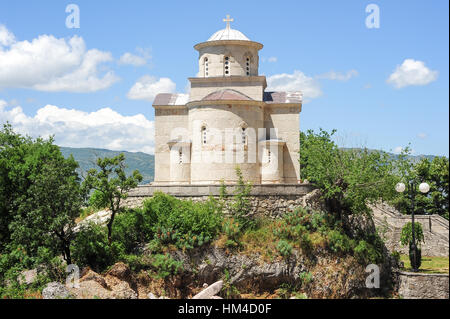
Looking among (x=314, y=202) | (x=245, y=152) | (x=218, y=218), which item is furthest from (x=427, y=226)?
(x=218, y=218)

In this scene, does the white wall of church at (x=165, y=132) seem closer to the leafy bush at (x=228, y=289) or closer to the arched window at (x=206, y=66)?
the arched window at (x=206, y=66)

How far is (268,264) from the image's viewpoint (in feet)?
82.9

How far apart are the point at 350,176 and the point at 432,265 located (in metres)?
7.05

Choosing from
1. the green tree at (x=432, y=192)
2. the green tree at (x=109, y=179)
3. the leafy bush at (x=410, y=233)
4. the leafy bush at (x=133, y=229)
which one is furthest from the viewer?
the green tree at (x=432, y=192)

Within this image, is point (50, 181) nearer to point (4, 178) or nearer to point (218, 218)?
point (4, 178)

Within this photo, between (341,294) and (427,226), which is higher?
(427,226)

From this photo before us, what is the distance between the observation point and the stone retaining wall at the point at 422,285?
25.0m

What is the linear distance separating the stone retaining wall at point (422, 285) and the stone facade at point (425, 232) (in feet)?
17.7

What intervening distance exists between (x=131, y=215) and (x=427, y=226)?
2102 cm

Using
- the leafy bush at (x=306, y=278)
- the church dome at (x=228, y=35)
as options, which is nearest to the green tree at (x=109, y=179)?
the leafy bush at (x=306, y=278)

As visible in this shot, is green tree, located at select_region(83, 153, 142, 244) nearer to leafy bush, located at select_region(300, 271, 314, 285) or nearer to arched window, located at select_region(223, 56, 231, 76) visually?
leafy bush, located at select_region(300, 271, 314, 285)

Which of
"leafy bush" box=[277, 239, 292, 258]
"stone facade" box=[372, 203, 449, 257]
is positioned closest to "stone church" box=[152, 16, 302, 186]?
"leafy bush" box=[277, 239, 292, 258]
